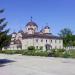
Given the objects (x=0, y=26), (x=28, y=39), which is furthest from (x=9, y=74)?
(x=28, y=39)

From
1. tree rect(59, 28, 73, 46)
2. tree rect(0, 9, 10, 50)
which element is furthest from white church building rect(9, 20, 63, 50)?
tree rect(0, 9, 10, 50)

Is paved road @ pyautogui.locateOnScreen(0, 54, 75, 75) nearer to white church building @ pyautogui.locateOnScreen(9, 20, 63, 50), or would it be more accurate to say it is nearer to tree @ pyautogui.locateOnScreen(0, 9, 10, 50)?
tree @ pyautogui.locateOnScreen(0, 9, 10, 50)

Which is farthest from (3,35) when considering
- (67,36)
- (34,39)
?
(67,36)

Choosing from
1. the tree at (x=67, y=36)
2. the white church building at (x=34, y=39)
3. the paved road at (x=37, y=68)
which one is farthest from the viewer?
the tree at (x=67, y=36)

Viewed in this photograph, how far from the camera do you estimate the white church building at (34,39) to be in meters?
97.3

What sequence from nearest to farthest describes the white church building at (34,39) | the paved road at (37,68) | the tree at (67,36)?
the paved road at (37,68) < the white church building at (34,39) < the tree at (67,36)

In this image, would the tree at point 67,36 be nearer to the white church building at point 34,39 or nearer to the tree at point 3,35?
the white church building at point 34,39

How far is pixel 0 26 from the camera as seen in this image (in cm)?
3347

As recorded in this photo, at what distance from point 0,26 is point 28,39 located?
64018 mm

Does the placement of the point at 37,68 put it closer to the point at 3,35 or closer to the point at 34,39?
the point at 3,35

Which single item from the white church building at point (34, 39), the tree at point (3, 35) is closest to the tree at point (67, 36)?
the white church building at point (34, 39)

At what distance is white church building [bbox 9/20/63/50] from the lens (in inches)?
3831

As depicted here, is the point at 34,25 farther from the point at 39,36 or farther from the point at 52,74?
the point at 52,74

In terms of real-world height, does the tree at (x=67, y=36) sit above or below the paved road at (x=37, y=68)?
above
